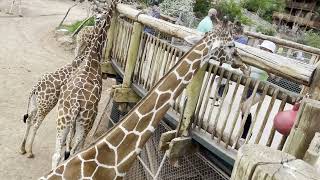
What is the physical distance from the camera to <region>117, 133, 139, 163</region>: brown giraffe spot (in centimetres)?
369

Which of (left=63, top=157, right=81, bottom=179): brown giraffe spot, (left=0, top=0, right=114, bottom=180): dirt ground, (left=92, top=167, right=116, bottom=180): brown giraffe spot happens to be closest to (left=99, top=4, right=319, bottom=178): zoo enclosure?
(left=92, top=167, right=116, bottom=180): brown giraffe spot

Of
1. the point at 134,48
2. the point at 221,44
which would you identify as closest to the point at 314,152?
the point at 221,44

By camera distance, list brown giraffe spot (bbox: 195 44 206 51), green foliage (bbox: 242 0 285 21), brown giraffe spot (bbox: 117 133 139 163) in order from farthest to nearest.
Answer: green foliage (bbox: 242 0 285 21), brown giraffe spot (bbox: 195 44 206 51), brown giraffe spot (bbox: 117 133 139 163)

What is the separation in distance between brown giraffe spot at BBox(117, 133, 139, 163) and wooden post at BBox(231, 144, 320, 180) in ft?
6.89

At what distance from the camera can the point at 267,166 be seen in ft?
5.15

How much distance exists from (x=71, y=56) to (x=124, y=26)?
7734 mm

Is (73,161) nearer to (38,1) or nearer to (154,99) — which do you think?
(154,99)

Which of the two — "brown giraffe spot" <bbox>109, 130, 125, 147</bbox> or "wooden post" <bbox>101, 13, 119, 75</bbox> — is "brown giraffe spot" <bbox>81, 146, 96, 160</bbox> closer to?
"brown giraffe spot" <bbox>109, 130, 125, 147</bbox>

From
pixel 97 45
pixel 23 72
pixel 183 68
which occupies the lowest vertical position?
pixel 23 72

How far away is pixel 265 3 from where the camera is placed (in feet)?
138

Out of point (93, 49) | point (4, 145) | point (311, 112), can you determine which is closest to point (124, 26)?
point (93, 49)

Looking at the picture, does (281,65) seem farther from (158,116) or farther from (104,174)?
(104,174)

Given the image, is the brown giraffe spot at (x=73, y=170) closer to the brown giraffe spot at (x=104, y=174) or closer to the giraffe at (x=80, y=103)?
the brown giraffe spot at (x=104, y=174)

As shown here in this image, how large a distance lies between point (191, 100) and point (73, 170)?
168 cm
